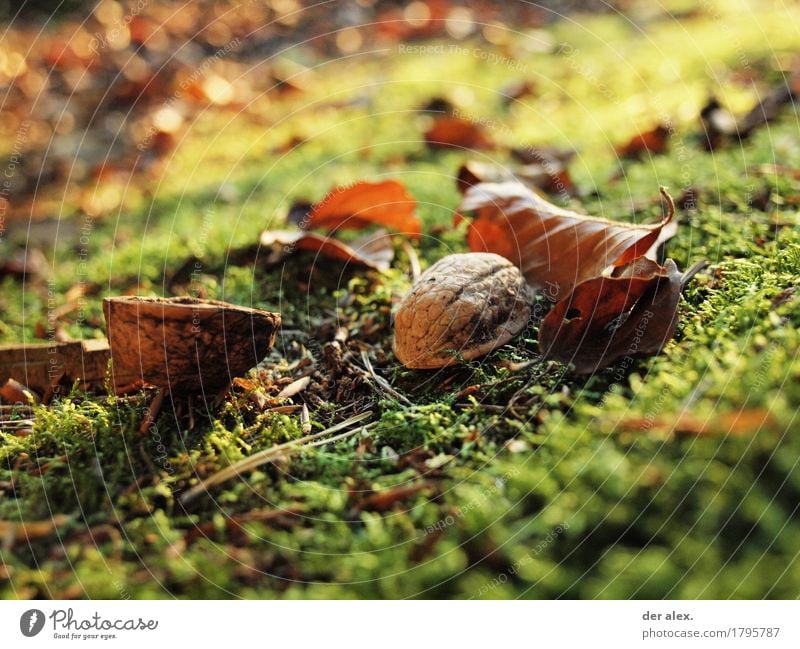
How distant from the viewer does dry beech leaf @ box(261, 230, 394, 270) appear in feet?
6.26

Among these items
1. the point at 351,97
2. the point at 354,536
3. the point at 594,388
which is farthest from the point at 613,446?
the point at 351,97

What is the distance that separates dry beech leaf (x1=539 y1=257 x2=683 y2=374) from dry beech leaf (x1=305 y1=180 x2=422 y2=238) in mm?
807

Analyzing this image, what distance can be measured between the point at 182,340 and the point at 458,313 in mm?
526

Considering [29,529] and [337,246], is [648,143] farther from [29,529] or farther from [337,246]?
[29,529]

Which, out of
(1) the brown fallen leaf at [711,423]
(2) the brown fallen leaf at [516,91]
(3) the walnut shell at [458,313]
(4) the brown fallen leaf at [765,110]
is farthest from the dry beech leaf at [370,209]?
(2) the brown fallen leaf at [516,91]

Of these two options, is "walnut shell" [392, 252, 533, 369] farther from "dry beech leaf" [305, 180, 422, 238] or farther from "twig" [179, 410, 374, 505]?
"dry beech leaf" [305, 180, 422, 238]

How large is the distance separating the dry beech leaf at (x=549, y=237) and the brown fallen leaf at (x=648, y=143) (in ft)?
3.18

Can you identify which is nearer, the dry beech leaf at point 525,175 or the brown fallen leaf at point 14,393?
the brown fallen leaf at point 14,393

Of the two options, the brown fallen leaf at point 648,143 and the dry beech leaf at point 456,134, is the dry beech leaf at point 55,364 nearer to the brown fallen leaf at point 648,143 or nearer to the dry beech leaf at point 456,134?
the dry beech leaf at point 456,134

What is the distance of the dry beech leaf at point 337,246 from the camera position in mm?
1909

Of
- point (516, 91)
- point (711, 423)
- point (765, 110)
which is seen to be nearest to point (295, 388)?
point (711, 423)

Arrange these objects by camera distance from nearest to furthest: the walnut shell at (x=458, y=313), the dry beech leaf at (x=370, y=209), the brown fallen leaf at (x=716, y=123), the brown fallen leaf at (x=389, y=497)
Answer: the brown fallen leaf at (x=389, y=497), the walnut shell at (x=458, y=313), the dry beech leaf at (x=370, y=209), the brown fallen leaf at (x=716, y=123)

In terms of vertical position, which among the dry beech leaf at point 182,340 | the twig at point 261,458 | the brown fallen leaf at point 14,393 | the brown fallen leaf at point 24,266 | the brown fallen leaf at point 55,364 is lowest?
the twig at point 261,458
